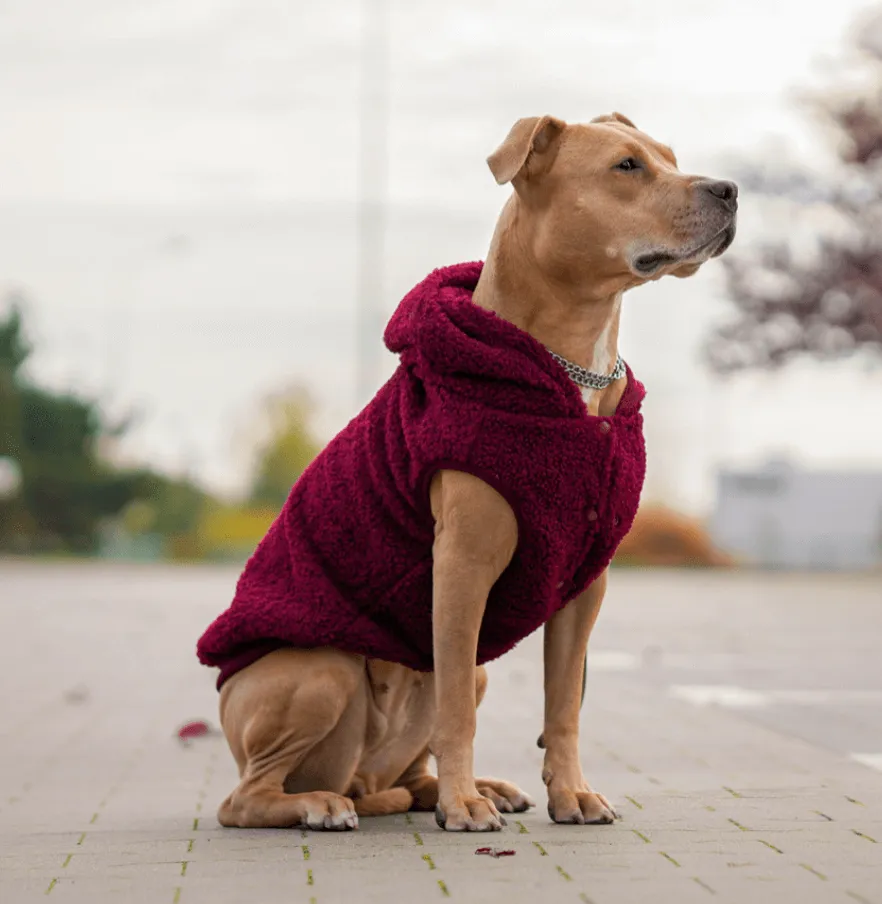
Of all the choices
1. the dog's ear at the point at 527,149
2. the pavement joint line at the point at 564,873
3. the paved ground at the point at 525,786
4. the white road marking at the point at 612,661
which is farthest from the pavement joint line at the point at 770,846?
the white road marking at the point at 612,661

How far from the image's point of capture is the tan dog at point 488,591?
464cm

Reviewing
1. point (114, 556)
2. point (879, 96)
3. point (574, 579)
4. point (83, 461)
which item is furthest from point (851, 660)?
point (83, 461)

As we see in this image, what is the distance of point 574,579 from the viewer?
4.94 m

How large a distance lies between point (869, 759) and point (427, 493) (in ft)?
10.4

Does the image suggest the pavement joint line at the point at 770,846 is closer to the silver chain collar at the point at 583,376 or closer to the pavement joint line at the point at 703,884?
the pavement joint line at the point at 703,884

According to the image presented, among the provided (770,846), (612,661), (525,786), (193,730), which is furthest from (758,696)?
(770,846)

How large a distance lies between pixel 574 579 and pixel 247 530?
41101 mm

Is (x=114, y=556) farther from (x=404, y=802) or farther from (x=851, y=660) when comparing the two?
(x=404, y=802)

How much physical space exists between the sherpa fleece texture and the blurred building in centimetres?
4181

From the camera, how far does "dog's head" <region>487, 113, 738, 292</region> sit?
15.1 ft

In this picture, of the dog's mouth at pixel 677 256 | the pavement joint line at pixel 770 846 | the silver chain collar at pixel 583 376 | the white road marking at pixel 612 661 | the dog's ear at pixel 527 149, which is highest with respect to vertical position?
the dog's ear at pixel 527 149

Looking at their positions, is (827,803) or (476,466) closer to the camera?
(476,466)

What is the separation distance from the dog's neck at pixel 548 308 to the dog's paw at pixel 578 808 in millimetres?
1204

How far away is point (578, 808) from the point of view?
4.95 metres
